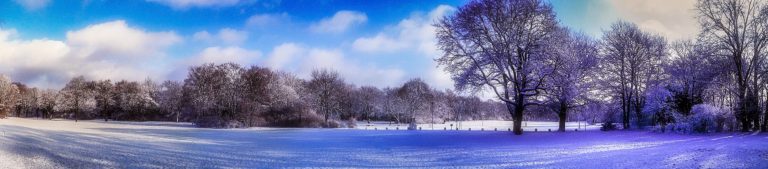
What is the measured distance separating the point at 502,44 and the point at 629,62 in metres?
16.9

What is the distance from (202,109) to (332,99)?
22813 millimetres

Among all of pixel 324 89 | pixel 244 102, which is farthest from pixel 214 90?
pixel 324 89

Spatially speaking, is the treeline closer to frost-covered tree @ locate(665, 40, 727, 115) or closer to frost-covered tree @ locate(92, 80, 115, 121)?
frost-covered tree @ locate(92, 80, 115, 121)

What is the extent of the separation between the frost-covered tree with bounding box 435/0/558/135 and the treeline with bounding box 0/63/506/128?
27.5 ft

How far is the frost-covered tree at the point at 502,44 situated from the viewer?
26.5 meters

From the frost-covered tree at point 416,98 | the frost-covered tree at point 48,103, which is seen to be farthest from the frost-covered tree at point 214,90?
the frost-covered tree at point 48,103

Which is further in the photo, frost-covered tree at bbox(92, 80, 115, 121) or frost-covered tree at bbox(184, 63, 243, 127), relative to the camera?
frost-covered tree at bbox(92, 80, 115, 121)

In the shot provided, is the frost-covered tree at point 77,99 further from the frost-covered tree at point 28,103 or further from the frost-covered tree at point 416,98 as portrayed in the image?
the frost-covered tree at point 416,98

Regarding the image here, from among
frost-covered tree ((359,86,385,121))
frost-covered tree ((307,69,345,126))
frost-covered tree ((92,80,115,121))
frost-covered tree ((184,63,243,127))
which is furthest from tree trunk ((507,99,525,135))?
frost-covered tree ((92,80,115,121))

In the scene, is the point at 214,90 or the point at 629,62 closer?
the point at 629,62

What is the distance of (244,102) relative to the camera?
6062cm

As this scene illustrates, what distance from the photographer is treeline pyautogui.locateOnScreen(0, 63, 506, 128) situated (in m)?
60.4

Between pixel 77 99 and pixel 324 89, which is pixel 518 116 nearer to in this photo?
pixel 324 89

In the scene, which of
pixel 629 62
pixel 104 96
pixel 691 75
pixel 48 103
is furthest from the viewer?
pixel 48 103
